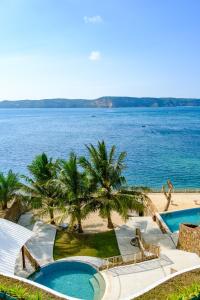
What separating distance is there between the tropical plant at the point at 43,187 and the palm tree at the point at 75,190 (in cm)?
131

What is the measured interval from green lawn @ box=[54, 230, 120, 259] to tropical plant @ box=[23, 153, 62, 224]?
2.56 m

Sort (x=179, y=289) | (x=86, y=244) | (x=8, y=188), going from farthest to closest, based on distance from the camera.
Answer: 1. (x=8, y=188)
2. (x=86, y=244)
3. (x=179, y=289)

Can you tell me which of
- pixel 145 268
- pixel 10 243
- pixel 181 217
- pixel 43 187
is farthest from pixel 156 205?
pixel 10 243

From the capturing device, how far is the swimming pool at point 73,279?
55.2 feet

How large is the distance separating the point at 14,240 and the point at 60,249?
4811 millimetres

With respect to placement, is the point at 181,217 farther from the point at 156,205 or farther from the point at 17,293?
the point at 17,293

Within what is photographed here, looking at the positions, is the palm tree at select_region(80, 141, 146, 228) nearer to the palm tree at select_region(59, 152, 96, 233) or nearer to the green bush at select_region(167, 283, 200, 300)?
the palm tree at select_region(59, 152, 96, 233)

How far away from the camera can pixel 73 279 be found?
18.2 m

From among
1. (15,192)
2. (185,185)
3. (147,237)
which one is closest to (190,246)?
(147,237)

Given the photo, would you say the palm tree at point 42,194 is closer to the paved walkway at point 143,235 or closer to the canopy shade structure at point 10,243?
the paved walkway at point 143,235

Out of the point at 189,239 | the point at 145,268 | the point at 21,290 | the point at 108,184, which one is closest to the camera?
the point at 21,290

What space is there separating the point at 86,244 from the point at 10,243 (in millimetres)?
6572

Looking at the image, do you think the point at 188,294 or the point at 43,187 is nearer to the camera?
the point at 188,294

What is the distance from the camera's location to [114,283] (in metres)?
16.9
